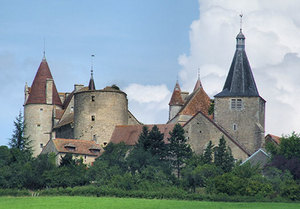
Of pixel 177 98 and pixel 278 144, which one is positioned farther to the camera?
pixel 177 98

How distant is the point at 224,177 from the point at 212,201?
6431mm

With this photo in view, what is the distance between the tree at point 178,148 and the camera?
100 m

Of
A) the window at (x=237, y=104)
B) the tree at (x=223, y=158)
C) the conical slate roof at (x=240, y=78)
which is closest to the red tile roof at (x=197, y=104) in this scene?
the conical slate roof at (x=240, y=78)

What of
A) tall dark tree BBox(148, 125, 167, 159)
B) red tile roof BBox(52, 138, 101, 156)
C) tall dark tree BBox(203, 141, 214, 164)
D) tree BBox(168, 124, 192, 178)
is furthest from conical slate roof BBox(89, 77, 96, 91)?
tall dark tree BBox(203, 141, 214, 164)

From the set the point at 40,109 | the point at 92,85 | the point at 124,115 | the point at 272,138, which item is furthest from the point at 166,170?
the point at 40,109

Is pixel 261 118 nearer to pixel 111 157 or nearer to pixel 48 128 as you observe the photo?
pixel 111 157

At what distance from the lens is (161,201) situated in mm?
81875

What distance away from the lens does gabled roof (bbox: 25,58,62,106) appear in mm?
117125

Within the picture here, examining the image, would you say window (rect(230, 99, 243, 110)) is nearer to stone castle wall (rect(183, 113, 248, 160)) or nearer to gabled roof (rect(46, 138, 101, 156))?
stone castle wall (rect(183, 113, 248, 160))

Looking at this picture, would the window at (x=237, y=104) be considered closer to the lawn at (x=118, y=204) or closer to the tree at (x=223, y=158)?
the tree at (x=223, y=158)

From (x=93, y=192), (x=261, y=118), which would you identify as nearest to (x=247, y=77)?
(x=261, y=118)

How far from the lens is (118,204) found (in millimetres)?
78438

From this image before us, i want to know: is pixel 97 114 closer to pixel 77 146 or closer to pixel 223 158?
pixel 77 146

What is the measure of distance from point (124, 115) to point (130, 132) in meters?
3.82
